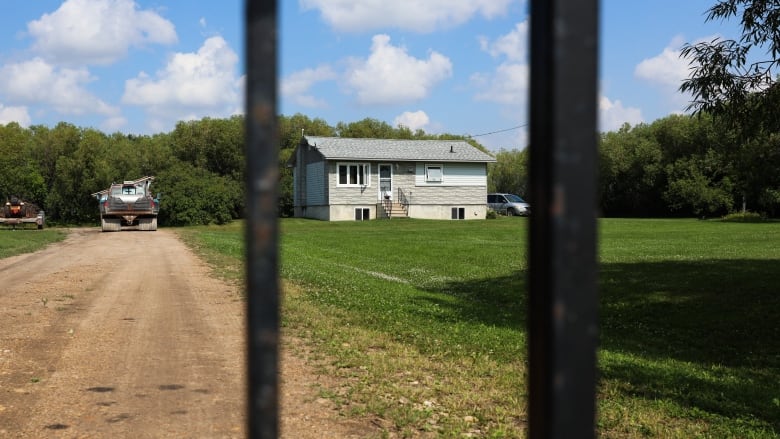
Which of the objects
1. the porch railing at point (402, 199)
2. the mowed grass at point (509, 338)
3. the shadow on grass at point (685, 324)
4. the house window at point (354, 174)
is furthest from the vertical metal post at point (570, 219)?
the porch railing at point (402, 199)

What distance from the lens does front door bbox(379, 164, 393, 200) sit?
4756 cm

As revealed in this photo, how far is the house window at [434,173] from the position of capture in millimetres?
48438

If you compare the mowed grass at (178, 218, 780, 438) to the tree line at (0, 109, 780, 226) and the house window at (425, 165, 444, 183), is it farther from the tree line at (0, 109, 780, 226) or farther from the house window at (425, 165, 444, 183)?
the tree line at (0, 109, 780, 226)

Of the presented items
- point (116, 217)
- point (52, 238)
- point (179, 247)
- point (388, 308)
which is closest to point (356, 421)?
point (388, 308)

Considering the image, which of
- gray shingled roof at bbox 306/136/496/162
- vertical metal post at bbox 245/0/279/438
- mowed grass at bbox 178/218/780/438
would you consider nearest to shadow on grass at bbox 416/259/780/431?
mowed grass at bbox 178/218/780/438

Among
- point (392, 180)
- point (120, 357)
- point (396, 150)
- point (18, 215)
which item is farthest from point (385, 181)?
point (120, 357)

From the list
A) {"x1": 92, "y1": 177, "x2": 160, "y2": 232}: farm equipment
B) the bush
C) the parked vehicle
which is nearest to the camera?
{"x1": 92, "y1": 177, "x2": 160, "y2": 232}: farm equipment

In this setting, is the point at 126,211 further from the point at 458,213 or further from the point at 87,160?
the point at 87,160

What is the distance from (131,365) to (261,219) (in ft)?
21.1

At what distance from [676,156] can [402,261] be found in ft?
131

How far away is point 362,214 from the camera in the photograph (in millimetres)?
46969

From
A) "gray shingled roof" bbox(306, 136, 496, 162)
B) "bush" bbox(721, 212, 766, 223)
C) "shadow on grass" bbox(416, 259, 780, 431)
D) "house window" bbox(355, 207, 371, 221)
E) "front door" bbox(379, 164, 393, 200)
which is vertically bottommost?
"shadow on grass" bbox(416, 259, 780, 431)

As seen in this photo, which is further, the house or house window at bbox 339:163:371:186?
house window at bbox 339:163:371:186

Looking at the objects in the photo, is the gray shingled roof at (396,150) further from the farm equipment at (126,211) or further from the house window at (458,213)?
the farm equipment at (126,211)
